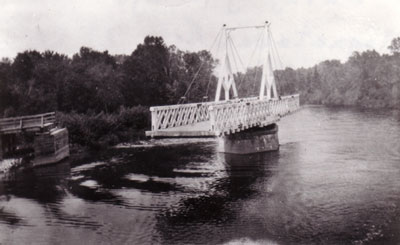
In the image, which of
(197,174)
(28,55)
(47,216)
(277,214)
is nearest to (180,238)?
(277,214)

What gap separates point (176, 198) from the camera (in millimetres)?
21609

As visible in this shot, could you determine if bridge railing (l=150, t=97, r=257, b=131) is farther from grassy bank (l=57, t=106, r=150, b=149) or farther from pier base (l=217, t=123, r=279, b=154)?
grassy bank (l=57, t=106, r=150, b=149)

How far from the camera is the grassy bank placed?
4000 centimetres

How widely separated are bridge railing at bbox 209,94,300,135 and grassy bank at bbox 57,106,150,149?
55.0 feet

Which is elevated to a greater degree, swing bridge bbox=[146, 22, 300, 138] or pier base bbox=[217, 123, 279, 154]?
swing bridge bbox=[146, 22, 300, 138]

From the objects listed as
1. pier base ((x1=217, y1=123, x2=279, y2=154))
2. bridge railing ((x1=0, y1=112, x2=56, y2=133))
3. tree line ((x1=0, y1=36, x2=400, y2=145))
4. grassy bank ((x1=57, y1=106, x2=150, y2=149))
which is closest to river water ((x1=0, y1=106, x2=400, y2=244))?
pier base ((x1=217, y1=123, x2=279, y2=154))

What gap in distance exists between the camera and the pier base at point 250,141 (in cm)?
3309

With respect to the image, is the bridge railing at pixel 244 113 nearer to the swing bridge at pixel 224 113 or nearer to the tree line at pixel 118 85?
the swing bridge at pixel 224 113

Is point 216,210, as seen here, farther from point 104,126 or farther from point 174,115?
point 104,126

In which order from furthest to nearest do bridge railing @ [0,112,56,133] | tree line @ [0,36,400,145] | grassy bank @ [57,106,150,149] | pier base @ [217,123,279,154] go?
tree line @ [0,36,400,145]
grassy bank @ [57,106,150,149]
pier base @ [217,123,279,154]
bridge railing @ [0,112,56,133]

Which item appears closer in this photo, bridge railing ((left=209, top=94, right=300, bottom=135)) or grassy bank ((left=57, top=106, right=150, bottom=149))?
bridge railing ((left=209, top=94, right=300, bottom=135))

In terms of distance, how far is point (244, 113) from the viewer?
27188 mm

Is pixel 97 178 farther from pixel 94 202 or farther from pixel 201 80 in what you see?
pixel 201 80

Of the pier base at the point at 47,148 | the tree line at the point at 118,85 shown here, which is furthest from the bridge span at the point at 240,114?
the pier base at the point at 47,148
